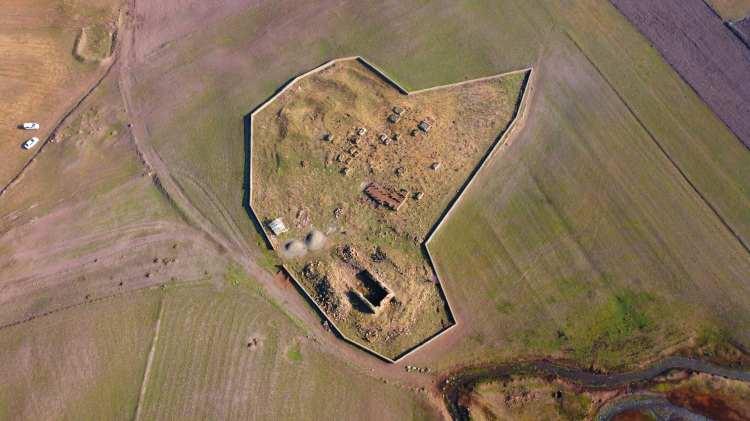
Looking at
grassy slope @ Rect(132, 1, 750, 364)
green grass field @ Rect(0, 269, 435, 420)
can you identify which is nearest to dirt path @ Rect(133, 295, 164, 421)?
green grass field @ Rect(0, 269, 435, 420)

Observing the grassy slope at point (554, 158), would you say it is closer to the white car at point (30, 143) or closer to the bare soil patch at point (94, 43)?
the bare soil patch at point (94, 43)

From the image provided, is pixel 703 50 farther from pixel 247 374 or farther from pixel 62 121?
pixel 62 121

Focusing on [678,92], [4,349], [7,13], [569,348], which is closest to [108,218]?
[4,349]

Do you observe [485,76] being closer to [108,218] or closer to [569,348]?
[569,348]

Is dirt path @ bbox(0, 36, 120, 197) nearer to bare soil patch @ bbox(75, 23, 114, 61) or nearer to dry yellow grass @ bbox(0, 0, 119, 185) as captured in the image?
dry yellow grass @ bbox(0, 0, 119, 185)

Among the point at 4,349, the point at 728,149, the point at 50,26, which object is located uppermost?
the point at 728,149
